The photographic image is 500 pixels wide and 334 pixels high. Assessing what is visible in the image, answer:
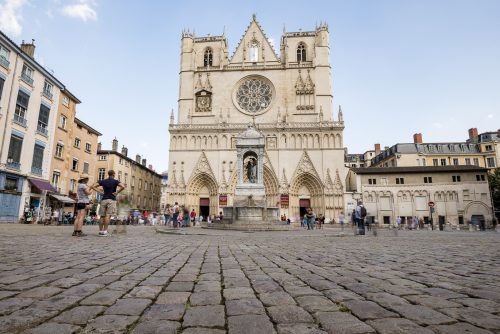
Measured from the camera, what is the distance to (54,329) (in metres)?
1.60

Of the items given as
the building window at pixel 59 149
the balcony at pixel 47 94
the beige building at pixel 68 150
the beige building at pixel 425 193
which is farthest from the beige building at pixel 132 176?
the beige building at pixel 425 193

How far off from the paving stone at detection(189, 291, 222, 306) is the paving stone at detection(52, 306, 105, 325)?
0.62 meters

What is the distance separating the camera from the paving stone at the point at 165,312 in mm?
1846

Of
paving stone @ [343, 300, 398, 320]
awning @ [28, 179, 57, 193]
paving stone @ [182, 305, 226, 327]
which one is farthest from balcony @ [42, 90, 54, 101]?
paving stone @ [343, 300, 398, 320]

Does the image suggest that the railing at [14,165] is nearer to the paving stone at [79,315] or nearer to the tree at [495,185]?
the paving stone at [79,315]

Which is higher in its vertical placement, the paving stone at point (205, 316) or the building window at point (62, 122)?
the building window at point (62, 122)

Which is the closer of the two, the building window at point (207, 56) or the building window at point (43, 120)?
the building window at point (43, 120)

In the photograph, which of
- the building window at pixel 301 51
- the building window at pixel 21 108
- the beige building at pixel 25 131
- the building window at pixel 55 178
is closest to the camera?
the beige building at pixel 25 131

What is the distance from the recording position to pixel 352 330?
1653 millimetres

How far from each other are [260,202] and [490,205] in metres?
30.8

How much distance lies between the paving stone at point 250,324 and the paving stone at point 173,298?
1.85 feet

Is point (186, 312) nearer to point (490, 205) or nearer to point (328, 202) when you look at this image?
point (328, 202)

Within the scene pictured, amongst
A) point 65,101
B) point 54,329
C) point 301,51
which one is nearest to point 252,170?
point 54,329

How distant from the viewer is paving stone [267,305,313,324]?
5.99 feet
